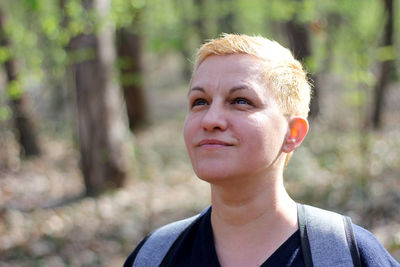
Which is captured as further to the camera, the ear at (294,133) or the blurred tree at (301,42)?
the blurred tree at (301,42)

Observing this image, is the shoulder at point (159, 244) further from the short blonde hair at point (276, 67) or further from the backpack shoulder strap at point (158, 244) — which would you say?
the short blonde hair at point (276, 67)

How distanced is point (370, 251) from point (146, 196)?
606 centimetres

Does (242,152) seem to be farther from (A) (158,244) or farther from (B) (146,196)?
(B) (146,196)

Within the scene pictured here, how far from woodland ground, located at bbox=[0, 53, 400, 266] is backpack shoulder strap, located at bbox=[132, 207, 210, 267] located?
2529 mm

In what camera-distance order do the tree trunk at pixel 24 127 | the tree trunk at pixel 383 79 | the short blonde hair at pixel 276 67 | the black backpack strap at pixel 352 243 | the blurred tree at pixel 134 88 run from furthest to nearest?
the blurred tree at pixel 134 88 → the tree trunk at pixel 24 127 → the tree trunk at pixel 383 79 → the short blonde hair at pixel 276 67 → the black backpack strap at pixel 352 243

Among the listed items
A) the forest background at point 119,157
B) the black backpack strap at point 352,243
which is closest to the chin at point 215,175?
the black backpack strap at point 352,243

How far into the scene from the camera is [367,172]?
6.16 m

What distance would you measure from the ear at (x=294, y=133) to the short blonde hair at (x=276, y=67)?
0.04 meters

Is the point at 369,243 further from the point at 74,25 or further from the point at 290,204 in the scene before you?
the point at 74,25

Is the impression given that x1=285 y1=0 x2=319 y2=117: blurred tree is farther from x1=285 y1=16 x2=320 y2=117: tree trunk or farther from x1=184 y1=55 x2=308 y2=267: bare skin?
x1=184 y1=55 x2=308 y2=267: bare skin

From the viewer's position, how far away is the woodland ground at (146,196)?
5746 mm

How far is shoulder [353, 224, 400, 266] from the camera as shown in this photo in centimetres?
156

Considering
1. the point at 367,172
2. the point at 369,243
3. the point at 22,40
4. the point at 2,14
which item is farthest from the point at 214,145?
the point at 2,14

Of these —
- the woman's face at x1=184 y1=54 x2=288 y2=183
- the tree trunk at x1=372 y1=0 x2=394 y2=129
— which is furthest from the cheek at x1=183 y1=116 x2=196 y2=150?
the tree trunk at x1=372 y1=0 x2=394 y2=129
